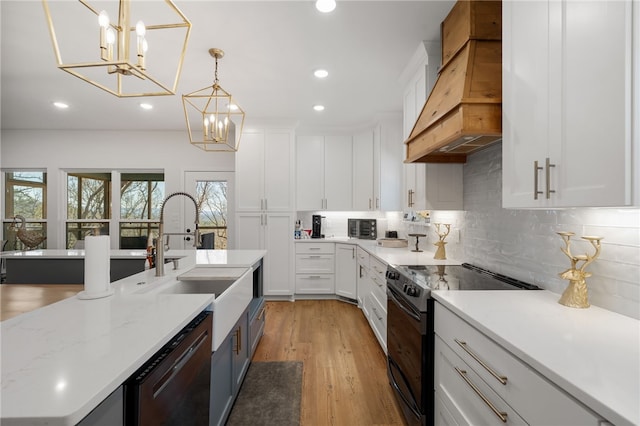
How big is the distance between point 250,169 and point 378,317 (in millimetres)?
2840

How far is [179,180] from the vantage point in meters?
5.01

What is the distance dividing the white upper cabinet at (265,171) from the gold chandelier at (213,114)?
0.27 meters

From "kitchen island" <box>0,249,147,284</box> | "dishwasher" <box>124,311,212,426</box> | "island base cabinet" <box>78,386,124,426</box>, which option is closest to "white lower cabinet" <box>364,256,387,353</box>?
"dishwasher" <box>124,311,212,426</box>

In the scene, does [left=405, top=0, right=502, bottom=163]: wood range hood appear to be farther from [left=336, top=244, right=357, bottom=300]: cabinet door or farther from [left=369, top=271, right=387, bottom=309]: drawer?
[left=336, top=244, right=357, bottom=300]: cabinet door

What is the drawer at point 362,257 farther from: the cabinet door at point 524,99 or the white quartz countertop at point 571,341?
the cabinet door at point 524,99

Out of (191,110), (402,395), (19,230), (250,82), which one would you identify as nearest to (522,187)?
(402,395)

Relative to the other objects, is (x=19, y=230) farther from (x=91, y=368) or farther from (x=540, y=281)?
(x=540, y=281)

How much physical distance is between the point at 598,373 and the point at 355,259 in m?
3.44

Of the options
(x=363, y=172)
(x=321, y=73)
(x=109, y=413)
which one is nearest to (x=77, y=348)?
(x=109, y=413)

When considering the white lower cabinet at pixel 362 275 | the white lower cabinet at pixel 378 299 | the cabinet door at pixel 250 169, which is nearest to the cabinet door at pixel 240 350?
the white lower cabinet at pixel 378 299

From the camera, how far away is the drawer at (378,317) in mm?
2629

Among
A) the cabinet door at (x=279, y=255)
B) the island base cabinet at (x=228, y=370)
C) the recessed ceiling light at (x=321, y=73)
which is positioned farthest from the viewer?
the cabinet door at (x=279, y=255)

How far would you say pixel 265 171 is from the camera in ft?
14.6

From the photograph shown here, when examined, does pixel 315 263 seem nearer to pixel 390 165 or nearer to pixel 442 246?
pixel 390 165
